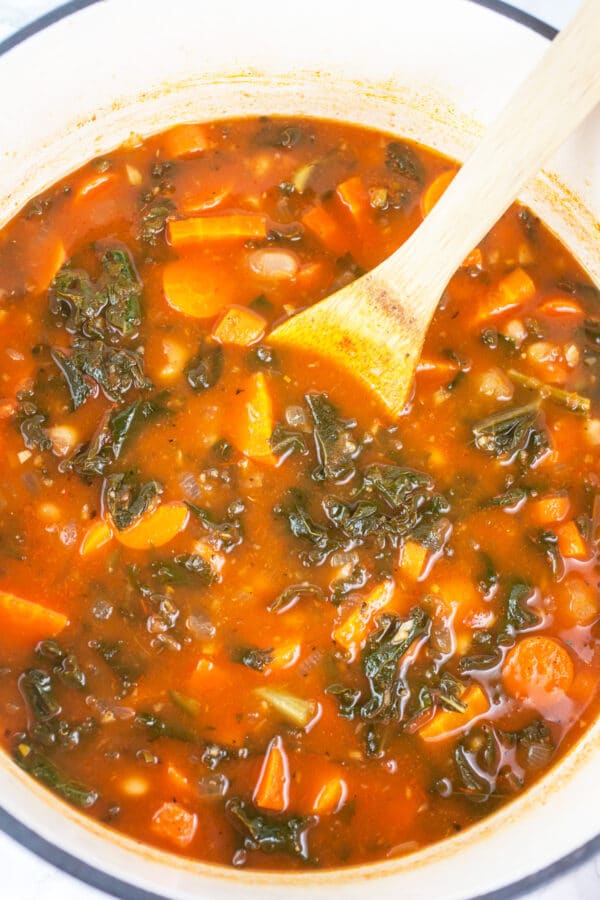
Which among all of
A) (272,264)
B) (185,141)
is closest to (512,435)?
(272,264)

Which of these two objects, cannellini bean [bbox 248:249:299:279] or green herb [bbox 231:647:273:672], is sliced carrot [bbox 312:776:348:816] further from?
cannellini bean [bbox 248:249:299:279]

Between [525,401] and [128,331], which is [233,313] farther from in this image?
[525,401]

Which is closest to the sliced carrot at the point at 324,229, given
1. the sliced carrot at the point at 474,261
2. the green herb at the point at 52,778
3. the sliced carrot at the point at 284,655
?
the sliced carrot at the point at 474,261

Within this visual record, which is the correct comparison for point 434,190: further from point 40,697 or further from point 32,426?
point 40,697

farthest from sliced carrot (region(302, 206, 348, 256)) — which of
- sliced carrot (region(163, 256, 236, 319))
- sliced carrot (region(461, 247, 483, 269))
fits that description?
sliced carrot (region(461, 247, 483, 269))

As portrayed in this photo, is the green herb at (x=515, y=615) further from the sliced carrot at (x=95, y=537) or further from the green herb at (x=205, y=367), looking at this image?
the sliced carrot at (x=95, y=537)

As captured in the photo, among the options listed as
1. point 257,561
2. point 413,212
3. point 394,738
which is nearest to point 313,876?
point 394,738
